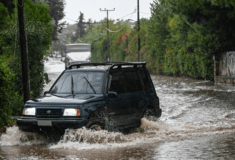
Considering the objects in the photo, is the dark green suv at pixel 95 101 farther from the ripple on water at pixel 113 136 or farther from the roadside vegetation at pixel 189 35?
the roadside vegetation at pixel 189 35

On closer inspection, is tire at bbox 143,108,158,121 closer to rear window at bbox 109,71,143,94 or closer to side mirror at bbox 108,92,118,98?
rear window at bbox 109,71,143,94

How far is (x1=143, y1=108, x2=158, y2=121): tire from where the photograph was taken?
972 cm

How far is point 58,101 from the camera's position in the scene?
7.95 metres

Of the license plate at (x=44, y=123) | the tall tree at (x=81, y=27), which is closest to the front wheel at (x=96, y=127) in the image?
the license plate at (x=44, y=123)

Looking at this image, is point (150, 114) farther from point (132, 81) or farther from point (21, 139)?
point (21, 139)

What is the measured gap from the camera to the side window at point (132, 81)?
9.30 meters

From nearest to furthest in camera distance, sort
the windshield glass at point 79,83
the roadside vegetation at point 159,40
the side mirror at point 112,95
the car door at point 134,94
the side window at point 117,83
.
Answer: the side mirror at point 112,95
the windshield glass at point 79,83
the side window at point 117,83
the car door at point 134,94
the roadside vegetation at point 159,40

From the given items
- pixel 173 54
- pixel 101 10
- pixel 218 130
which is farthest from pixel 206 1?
pixel 101 10

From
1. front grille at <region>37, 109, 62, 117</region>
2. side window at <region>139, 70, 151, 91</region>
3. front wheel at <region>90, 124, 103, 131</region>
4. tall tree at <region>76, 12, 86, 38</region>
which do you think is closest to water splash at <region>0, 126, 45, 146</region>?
front grille at <region>37, 109, 62, 117</region>

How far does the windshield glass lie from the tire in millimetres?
1684

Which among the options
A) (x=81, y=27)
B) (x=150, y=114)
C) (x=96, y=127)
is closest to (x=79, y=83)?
(x=96, y=127)

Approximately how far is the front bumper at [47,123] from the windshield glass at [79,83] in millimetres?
1082

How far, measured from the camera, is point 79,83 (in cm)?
879

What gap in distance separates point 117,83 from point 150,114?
4.78 feet
